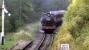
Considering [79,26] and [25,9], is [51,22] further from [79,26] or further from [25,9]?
[79,26]

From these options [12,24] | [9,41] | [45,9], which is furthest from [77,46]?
[45,9]

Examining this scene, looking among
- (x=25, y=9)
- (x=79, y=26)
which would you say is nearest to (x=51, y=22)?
(x=25, y=9)

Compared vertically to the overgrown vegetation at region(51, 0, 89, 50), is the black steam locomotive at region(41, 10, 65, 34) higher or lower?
lower

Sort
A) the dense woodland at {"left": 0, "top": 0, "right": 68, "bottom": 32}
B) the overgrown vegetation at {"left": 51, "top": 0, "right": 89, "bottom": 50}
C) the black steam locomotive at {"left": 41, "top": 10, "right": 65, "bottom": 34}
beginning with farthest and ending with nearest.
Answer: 1. the dense woodland at {"left": 0, "top": 0, "right": 68, "bottom": 32}
2. the black steam locomotive at {"left": 41, "top": 10, "right": 65, "bottom": 34}
3. the overgrown vegetation at {"left": 51, "top": 0, "right": 89, "bottom": 50}

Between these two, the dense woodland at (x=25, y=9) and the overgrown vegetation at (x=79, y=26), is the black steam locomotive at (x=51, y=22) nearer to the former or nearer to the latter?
the dense woodland at (x=25, y=9)

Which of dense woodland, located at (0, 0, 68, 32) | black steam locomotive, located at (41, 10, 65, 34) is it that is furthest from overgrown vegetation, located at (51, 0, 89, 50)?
dense woodland, located at (0, 0, 68, 32)

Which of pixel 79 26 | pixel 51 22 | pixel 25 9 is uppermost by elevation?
pixel 79 26

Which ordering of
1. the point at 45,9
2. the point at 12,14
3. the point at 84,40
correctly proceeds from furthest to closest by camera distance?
the point at 45,9
the point at 12,14
the point at 84,40

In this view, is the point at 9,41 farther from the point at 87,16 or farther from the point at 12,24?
the point at 87,16

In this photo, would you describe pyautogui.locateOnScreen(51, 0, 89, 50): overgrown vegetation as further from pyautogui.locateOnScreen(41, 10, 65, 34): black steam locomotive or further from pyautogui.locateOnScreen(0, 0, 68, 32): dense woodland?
pyautogui.locateOnScreen(0, 0, 68, 32): dense woodland

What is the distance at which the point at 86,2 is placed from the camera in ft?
39.0

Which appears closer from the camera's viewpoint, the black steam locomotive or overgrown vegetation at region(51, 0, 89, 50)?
overgrown vegetation at region(51, 0, 89, 50)

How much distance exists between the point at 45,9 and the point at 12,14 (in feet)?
13.8

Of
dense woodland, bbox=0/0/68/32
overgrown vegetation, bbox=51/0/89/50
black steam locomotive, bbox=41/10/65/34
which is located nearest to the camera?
overgrown vegetation, bbox=51/0/89/50
